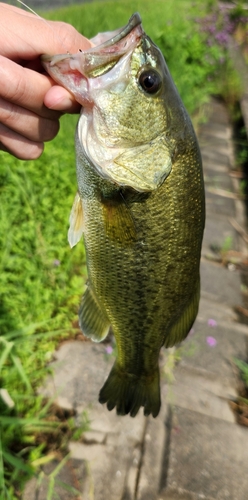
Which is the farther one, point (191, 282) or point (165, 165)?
point (191, 282)

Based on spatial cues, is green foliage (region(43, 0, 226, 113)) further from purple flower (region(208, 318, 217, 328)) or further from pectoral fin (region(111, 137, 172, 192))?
pectoral fin (region(111, 137, 172, 192))

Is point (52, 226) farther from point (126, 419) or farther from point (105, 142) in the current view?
point (105, 142)

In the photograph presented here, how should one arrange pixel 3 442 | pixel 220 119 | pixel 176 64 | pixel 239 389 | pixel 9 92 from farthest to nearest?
pixel 220 119
pixel 176 64
pixel 239 389
pixel 3 442
pixel 9 92

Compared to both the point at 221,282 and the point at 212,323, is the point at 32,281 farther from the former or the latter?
the point at 221,282

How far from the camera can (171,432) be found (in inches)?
91.0

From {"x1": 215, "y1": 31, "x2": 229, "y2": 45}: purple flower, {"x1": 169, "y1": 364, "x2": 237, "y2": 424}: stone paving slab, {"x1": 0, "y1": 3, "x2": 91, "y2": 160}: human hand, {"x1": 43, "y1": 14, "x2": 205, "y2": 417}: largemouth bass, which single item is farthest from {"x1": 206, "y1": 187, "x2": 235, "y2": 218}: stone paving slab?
{"x1": 215, "y1": 31, "x2": 229, "y2": 45}: purple flower

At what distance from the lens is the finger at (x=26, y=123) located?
49.3 inches

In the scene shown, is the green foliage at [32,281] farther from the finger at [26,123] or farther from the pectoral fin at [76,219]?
the finger at [26,123]

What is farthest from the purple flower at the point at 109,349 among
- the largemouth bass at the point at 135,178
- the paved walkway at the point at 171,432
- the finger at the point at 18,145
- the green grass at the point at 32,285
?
the finger at the point at 18,145

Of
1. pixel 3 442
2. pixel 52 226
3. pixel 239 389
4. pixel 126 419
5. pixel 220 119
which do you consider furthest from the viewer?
pixel 220 119

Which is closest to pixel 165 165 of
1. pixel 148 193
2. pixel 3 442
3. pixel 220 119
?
pixel 148 193

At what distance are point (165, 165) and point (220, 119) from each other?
6825 millimetres

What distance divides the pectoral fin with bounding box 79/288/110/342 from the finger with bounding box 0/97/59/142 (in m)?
0.61

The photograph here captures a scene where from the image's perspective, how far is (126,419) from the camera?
2.30 m
